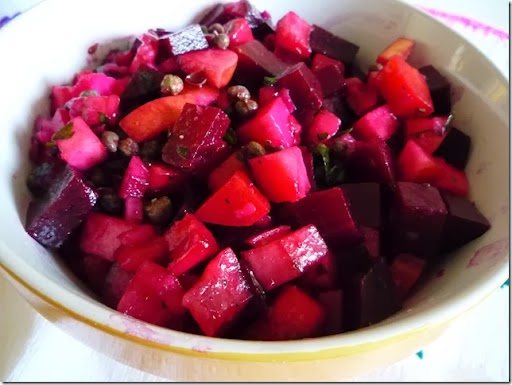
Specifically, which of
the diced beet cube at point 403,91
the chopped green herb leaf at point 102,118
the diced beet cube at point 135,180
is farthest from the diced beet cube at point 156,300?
the diced beet cube at point 403,91

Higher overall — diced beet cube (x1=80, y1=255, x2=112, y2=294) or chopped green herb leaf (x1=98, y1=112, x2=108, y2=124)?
chopped green herb leaf (x1=98, y1=112, x2=108, y2=124)

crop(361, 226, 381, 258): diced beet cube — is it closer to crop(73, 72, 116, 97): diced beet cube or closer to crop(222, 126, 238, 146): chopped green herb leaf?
crop(222, 126, 238, 146): chopped green herb leaf

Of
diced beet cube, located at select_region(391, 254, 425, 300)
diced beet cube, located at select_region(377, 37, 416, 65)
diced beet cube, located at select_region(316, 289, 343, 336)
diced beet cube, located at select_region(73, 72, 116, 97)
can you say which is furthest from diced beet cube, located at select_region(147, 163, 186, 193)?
diced beet cube, located at select_region(377, 37, 416, 65)

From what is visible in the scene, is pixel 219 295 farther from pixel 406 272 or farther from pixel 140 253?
pixel 406 272

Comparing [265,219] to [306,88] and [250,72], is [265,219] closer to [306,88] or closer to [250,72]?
[306,88]

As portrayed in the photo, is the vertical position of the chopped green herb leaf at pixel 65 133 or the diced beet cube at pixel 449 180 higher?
the diced beet cube at pixel 449 180

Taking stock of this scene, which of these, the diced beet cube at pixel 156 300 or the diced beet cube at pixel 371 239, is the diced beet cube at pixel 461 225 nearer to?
the diced beet cube at pixel 371 239
